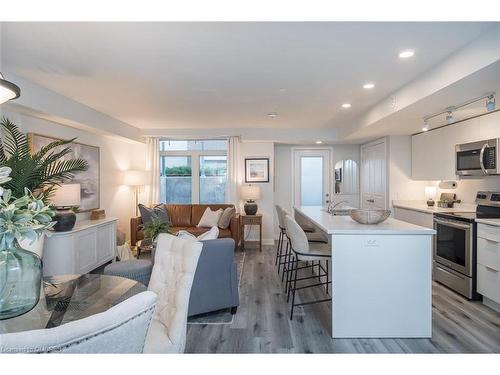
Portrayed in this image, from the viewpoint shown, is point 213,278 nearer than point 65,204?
Yes

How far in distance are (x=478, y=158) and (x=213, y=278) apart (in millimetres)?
3325

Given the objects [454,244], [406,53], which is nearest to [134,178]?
[406,53]

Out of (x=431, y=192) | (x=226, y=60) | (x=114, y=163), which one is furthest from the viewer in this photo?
(x=114, y=163)

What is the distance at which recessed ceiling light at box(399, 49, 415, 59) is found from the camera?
2.37 metres

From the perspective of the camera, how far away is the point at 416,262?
245 centimetres

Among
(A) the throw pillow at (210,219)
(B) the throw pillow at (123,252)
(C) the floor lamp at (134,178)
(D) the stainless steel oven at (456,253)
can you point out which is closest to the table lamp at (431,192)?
(D) the stainless steel oven at (456,253)

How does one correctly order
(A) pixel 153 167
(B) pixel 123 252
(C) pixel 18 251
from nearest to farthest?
(C) pixel 18 251 < (B) pixel 123 252 < (A) pixel 153 167

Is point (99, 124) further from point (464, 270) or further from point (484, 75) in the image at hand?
point (464, 270)

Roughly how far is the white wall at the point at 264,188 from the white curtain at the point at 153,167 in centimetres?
171

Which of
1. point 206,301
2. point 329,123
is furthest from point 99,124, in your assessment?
point 329,123

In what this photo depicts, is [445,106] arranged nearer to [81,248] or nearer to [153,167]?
[81,248]

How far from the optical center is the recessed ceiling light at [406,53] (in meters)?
2.37

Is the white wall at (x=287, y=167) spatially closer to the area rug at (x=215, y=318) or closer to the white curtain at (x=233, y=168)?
the white curtain at (x=233, y=168)

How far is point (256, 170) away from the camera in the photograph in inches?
246
